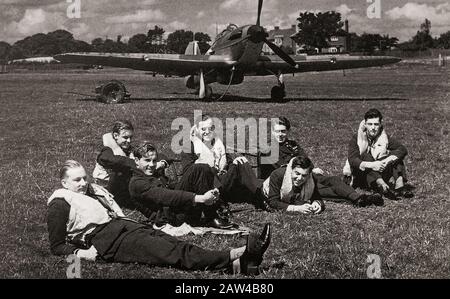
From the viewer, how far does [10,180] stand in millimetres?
7953

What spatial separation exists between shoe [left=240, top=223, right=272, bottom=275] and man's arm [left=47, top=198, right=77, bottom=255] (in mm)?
→ 1566

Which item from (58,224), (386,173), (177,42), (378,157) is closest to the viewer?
(58,224)

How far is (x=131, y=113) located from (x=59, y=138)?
4010 mm

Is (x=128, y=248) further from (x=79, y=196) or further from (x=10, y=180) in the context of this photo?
(x=10, y=180)

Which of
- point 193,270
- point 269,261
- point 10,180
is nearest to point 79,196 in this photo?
point 193,270

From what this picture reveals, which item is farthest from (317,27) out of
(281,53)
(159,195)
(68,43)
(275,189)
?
(159,195)

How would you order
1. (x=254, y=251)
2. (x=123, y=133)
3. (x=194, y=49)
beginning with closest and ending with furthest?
(x=254, y=251)
(x=123, y=133)
(x=194, y=49)

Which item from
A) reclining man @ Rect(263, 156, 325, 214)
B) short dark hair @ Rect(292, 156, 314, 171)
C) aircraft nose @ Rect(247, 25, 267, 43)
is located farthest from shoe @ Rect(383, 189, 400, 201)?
aircraft nose @ Rect(247, 25, 267, 43)

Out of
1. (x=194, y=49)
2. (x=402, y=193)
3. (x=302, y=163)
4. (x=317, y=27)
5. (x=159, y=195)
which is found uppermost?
(x=317, y=27)

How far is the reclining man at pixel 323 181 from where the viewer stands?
20.9 feet

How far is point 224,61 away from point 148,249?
→ 1771cm

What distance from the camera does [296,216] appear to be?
608cm

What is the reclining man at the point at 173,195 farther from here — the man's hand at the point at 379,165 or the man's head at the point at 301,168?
the man's hand at the point at 379,165

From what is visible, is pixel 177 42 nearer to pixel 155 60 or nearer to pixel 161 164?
pixel 155 60
